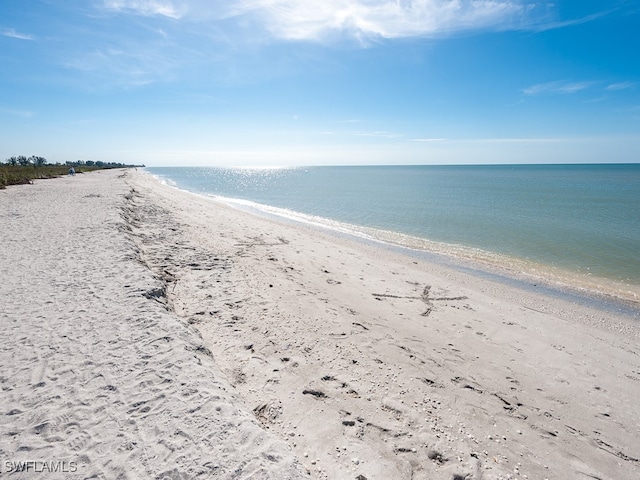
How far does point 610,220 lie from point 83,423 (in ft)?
125

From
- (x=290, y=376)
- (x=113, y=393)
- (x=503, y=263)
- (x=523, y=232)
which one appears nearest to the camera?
(x=113, y=393)

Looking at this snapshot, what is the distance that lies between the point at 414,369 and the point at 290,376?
2582 millimetres

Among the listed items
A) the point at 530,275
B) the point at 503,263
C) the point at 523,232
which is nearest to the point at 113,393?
the point at 530,275

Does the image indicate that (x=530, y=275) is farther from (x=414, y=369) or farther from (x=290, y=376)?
(x=290, y=376)

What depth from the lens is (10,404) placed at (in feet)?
13.4

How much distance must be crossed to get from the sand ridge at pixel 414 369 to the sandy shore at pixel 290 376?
0.04 m

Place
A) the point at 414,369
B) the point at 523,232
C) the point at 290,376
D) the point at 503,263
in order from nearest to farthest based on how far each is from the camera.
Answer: the point at 290,376 < the point at 414,369 < the point at 503,263 < the point at 523,232

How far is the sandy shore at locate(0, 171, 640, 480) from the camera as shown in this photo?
3838mm

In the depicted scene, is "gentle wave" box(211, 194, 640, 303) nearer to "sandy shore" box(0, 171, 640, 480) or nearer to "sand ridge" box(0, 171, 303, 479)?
"sandy shore" box(0, 171, 640, 480)

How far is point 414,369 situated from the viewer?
6199mm

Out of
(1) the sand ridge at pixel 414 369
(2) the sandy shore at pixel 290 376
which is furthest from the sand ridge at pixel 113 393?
(1) the sand ridge at pixel 414 369

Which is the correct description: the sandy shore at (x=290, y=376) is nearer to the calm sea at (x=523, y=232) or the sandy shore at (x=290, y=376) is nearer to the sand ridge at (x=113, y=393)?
the sand ridge at (x=113, y=393)

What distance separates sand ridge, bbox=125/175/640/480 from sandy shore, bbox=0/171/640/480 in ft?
0.13

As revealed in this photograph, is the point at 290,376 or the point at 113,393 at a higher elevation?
the point at 113,393
